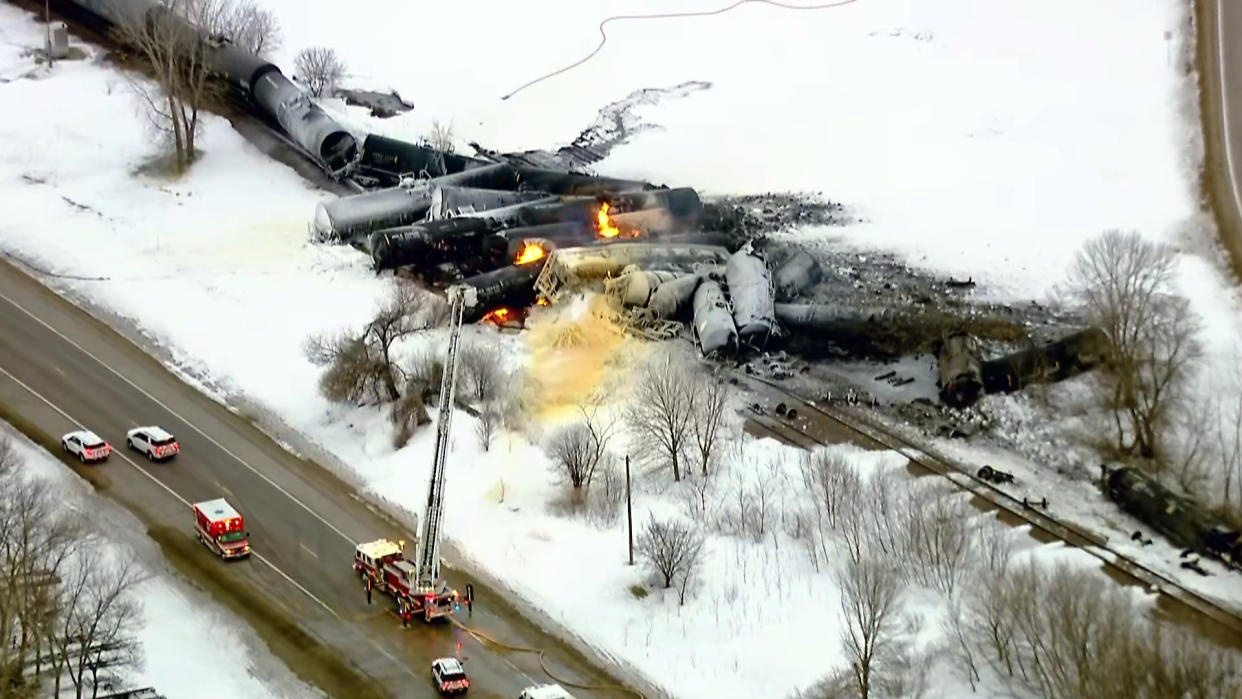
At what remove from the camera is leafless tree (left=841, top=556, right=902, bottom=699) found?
3941 centimetres

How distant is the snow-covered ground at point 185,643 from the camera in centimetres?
4109

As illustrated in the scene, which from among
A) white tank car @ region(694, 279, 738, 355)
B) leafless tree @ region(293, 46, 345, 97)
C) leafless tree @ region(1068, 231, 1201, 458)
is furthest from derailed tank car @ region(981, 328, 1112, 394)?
Answer: leafless tree @ region(293, 46, 345, 97)

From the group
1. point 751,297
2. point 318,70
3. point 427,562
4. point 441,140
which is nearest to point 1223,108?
point 751,297

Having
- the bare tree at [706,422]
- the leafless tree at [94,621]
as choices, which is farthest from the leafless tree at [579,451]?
the leafless tree at [94,621]

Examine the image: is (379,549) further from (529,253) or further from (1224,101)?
(1224,101)

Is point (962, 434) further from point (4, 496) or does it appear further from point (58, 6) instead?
point (58, 6)

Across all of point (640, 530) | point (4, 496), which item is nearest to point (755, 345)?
point (640, 530)

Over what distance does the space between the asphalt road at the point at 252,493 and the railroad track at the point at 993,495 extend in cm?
1277

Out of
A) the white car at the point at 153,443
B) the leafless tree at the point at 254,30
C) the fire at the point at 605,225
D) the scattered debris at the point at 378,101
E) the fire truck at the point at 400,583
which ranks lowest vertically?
the fire truck at the point at 400,583

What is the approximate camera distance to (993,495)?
160ft

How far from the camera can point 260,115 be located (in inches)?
2970

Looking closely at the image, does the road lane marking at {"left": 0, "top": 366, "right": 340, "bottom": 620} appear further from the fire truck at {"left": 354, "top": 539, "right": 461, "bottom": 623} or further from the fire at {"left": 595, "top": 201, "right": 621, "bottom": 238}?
the fire at {"left": 595, "top": 201, "right": 621, "bottom": 238}

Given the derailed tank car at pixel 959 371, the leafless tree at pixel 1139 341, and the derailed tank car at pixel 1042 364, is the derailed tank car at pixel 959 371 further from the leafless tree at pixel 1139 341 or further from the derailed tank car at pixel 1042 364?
the leafless tree at pixel 1139 341

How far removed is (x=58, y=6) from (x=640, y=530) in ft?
162
